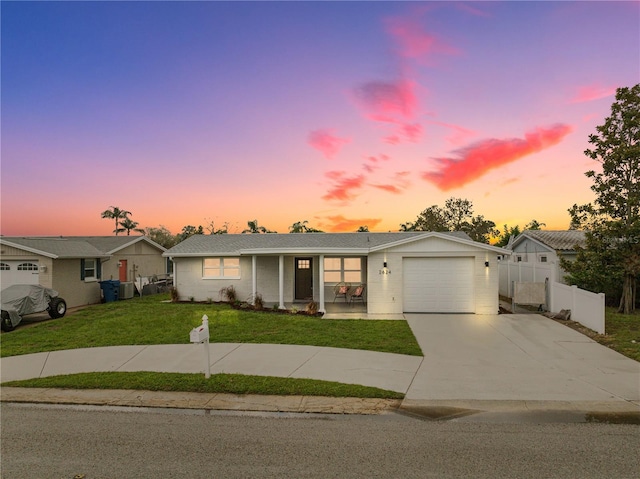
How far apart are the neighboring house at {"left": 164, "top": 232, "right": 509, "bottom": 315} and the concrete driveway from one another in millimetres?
2629

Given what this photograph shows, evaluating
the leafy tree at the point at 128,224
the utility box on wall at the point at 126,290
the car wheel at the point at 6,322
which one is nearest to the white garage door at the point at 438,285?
the car wheel at the point at 6,322

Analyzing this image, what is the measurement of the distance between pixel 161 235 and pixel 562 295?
55.8 metres

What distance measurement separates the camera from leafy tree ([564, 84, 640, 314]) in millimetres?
15094

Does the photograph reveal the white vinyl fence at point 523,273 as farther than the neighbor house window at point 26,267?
No

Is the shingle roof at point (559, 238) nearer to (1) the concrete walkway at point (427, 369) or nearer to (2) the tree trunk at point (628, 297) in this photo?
(2) the tree trunk at point (628, 297)

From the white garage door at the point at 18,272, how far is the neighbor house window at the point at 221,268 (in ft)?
26.0

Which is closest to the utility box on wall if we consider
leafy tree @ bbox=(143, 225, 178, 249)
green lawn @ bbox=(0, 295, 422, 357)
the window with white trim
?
the window with white trim

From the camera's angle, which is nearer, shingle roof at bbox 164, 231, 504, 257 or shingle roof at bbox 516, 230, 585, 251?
shingle roof at bbox 164, 231, 504, 257

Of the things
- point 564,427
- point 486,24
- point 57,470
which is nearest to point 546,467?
point 564,427

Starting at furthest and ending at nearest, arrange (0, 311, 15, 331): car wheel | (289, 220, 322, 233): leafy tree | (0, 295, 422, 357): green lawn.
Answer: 1. (289, 220, 322, 233): leafy tree
2. (0, 311, 15, 331): car wheel
3. (0, 295, 422, 357): green lawn

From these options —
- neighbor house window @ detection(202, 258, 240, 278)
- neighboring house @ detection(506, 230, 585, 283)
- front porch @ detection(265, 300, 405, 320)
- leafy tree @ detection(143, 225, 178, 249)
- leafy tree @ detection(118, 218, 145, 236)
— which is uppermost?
leafy tree @ detection(118, 218, 145, 236)

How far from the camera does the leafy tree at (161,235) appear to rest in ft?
188

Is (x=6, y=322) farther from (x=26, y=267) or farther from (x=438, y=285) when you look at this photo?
(x=438, y=285)

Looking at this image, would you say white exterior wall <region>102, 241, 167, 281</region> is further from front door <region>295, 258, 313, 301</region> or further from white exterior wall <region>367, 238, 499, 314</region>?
white exterior wall <region>367, 238, 499, 314</region>
